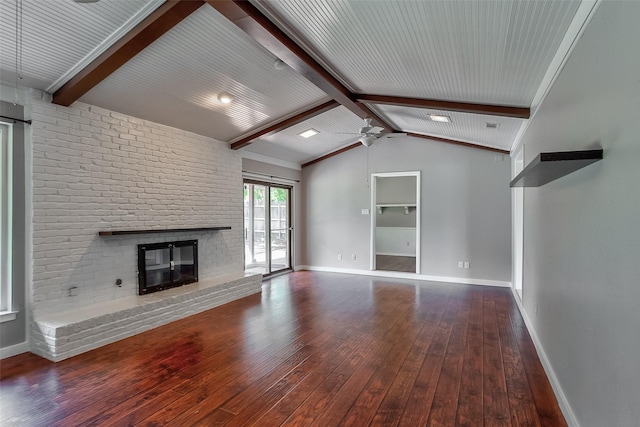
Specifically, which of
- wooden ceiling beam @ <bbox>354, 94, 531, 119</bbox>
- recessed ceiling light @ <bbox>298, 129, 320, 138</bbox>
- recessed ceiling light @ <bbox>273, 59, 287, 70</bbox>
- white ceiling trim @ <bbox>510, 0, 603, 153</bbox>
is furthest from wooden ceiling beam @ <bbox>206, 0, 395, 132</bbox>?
white ceiling trim @ <bbox>510, 0, 603, 153</bbox>

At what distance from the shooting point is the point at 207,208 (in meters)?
5.53

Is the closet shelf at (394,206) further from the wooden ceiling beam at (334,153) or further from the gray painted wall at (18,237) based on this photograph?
the gray painted wall at (18,237)

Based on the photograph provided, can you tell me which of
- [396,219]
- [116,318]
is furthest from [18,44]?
[396,219]

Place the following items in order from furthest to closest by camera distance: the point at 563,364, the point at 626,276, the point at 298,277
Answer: the point at 298,277
the point at 563,364
the point at 626,276

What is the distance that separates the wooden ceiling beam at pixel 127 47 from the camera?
263 centimetres

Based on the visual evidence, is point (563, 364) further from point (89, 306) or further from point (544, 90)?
point (89, 306)

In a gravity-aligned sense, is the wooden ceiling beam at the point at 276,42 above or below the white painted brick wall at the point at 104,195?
above

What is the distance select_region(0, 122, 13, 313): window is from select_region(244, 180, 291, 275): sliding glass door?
3.74 m

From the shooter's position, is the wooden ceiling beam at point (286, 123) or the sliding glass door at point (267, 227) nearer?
the wooden ceiling beam at point (286, 123)

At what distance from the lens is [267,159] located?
7.12 meters

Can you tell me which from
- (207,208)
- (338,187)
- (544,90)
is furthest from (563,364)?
(338,187)

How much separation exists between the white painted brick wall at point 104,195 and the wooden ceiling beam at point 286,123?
51cm

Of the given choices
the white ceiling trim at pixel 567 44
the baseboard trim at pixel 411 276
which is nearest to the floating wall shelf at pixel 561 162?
the white ceiling trim at pixel 567 44

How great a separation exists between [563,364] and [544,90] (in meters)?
2.34
